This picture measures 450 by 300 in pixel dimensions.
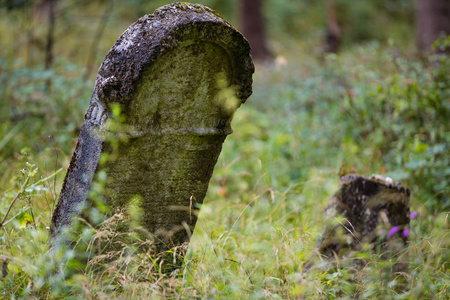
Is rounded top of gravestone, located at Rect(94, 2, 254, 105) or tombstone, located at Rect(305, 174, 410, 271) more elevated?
rounded top of gravestone, located at Rect(94, 2, 254, 105)

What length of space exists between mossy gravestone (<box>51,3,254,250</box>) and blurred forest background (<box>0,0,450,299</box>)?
19 cm

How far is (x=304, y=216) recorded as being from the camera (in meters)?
3.27

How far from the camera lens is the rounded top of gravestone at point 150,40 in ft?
6.10

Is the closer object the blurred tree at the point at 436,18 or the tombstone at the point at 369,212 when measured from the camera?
the tombstone at the point at 369,212

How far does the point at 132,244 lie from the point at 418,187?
9.31 ft

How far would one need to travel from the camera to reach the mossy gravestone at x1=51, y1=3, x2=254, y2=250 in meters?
1.89

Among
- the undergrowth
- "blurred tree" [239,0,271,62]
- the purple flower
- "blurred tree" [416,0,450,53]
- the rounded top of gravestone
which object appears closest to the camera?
the rounded top of gravestone

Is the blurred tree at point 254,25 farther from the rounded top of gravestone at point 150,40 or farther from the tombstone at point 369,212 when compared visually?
the rounded top of gravestone at point 150,40

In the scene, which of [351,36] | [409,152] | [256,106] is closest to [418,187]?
[409,152]

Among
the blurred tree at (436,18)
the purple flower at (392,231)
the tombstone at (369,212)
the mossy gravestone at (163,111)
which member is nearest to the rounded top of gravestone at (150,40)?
the mossy gravestone at (163,111)

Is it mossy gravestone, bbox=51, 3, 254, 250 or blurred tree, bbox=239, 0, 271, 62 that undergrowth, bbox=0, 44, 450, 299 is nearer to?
mossy gravestone, bbox=51, 3, 254, 250

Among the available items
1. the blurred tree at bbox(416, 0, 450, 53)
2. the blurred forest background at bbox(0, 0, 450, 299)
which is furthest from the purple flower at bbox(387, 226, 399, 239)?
the blurred tree at bbox(416, 0, 450, 53)

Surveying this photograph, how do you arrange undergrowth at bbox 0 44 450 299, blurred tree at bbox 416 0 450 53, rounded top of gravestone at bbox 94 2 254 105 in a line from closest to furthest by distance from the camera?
1. rounded top of gravestone at bbox 94 2 254 105
2. undergrowth at bbox 0 44 450 299
3. blurred tree at bbox 416 0 450 53

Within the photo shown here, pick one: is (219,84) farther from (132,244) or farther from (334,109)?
(334,109)
